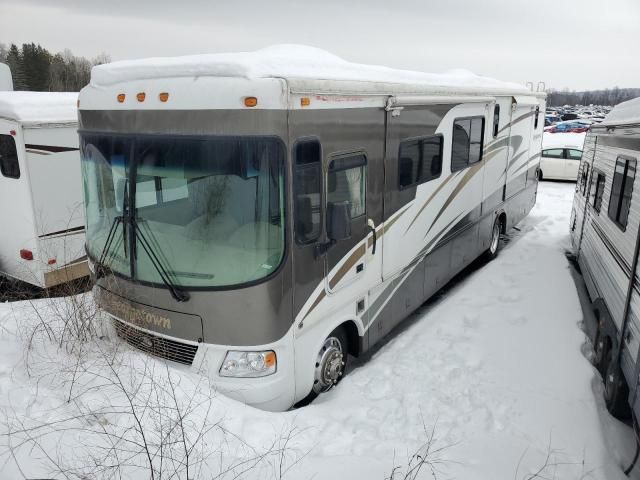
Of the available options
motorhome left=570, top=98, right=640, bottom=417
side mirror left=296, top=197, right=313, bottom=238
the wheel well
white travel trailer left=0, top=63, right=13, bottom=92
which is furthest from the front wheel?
white travel trailer left=0, top=63, right=13, bottom=92

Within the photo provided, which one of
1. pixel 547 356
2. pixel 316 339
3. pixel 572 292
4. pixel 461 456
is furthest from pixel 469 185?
pixel 461 456

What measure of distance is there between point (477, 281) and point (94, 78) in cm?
562

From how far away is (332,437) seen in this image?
404cm

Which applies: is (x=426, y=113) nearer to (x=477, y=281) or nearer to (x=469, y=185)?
(x=469, y=185)

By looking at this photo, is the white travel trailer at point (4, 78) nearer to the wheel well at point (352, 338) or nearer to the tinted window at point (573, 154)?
the wheel well at point (352, 338)

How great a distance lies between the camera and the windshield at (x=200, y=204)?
3727 millimetres

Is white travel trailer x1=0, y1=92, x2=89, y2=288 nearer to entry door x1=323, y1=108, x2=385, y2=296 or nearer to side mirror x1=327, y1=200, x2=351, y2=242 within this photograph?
entry door x1=323, y1=108, x2=385, y2=296

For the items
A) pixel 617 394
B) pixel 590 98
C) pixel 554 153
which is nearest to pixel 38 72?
pixel 554 153

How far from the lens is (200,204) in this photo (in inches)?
152

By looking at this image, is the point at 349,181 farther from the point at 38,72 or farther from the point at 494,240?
the point at 38,72

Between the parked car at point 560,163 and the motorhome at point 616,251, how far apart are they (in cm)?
1007

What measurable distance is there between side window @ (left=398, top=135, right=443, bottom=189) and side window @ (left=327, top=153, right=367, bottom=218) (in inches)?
30.7

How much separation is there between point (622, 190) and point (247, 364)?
4098mm

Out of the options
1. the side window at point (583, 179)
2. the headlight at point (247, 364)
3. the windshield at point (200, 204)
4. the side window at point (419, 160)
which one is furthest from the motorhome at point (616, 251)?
the windshield at point (200, 204)
